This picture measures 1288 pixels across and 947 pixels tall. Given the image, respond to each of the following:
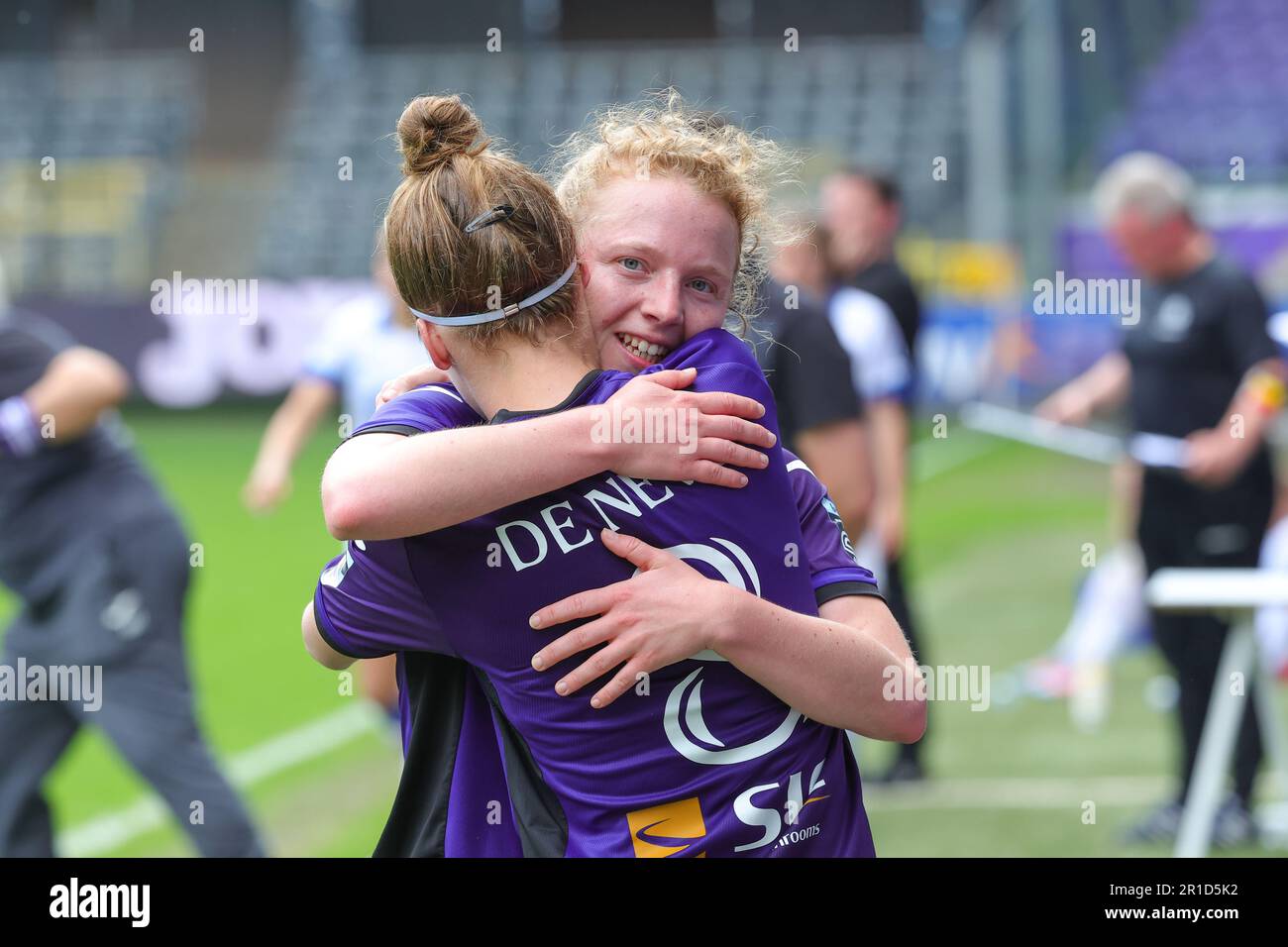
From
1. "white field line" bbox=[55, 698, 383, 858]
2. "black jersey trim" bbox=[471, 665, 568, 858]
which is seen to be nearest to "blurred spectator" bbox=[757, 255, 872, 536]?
"white field line" bbox=[55, 698, 383, 858]

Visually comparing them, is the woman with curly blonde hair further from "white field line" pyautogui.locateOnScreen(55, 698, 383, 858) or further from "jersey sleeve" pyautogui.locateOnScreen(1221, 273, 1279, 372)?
"jersey sleeve" pyautogui.locateOnScreen(1221, 273, 1279, 372)

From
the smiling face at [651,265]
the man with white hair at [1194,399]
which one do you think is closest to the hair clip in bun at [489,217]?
the smiling face at [651,265]

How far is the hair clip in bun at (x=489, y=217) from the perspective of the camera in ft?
5.54

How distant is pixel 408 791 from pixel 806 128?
26780 millimetres

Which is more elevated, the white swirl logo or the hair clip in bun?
the hair clip in bun

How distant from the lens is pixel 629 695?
1.75 meters

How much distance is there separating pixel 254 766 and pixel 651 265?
17.8 feet

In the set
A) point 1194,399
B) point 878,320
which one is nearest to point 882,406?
point 878,320

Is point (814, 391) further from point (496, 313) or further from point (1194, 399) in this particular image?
point (496, 313)

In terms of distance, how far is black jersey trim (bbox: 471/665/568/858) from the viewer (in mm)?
1782

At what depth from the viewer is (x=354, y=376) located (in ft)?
20.7

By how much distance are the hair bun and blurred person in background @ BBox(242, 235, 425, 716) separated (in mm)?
4197
